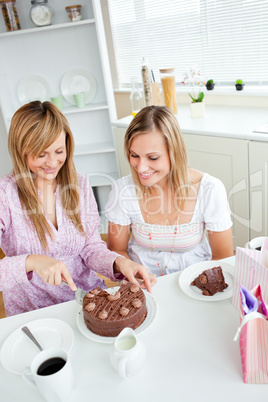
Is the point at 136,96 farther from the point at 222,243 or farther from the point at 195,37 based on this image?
the point at 222,243

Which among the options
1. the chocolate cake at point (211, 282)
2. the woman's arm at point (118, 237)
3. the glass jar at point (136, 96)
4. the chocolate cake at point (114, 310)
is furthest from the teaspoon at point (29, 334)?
the glass jar at point (136, 96)

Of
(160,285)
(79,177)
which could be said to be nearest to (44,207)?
(79,177)

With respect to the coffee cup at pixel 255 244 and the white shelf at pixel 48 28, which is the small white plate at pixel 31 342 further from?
the white shelf at pixel 48 28

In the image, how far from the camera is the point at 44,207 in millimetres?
1414

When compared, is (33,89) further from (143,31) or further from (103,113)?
(143,31)

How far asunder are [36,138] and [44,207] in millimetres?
283

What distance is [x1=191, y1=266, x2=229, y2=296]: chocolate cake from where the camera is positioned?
106cm

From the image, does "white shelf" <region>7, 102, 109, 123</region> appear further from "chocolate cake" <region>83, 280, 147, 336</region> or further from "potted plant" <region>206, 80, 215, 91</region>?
"chocolate cake" <region>83, 280, 147, 336</region>

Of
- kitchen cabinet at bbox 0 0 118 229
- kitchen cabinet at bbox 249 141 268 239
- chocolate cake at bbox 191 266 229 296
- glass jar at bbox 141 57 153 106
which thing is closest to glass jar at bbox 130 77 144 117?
glass jar at bbox 141 57 153 106

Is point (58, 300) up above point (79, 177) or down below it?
below

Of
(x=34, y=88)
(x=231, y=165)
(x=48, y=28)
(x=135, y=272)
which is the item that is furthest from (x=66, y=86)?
(x=135, y=272)

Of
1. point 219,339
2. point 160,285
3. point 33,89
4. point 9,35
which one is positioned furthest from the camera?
point 33,89

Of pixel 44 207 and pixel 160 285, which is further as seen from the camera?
pixel 44 207

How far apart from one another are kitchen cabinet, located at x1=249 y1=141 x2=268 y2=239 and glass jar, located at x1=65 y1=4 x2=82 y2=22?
150 cm
